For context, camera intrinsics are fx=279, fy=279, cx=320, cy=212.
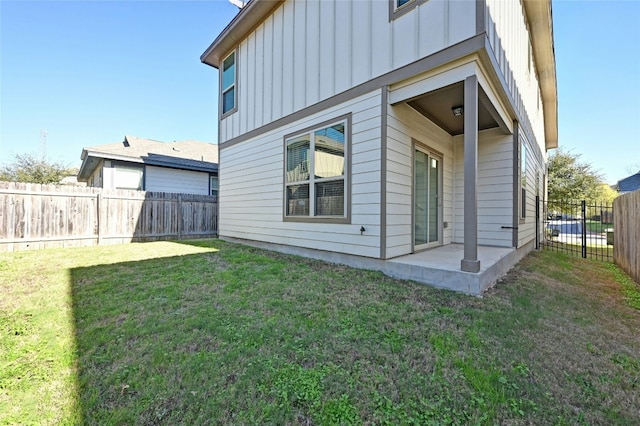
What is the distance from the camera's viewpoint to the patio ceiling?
4.13 m

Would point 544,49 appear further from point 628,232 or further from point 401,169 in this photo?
point 401,169

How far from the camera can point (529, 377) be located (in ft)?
6.18

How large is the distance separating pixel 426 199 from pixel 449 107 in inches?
66.3

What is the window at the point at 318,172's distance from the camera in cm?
479

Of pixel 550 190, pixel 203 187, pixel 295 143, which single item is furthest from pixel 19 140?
pixel 550 190

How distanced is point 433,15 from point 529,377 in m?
4.19

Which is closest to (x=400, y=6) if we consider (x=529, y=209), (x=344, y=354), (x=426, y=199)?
(x=426, y=199)

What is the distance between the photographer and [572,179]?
17422mm

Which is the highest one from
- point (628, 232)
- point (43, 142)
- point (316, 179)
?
point (43, 142)

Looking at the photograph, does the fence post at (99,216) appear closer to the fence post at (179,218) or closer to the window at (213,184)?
the fence post at (179,218)

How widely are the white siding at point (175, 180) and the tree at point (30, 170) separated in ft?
28.8

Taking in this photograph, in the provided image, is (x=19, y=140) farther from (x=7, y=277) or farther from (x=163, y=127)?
(x=7, y=277)

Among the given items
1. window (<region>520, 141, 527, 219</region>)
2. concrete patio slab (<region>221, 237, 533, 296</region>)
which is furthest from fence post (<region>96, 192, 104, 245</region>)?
window (<region>520, 141, 527, 219</region>)

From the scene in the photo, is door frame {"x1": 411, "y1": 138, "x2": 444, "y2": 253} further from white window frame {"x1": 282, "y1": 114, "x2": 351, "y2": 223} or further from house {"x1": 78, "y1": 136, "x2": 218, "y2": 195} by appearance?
house {"x1": 78, "y1": 136, "x2": 218, "y2": 195}
